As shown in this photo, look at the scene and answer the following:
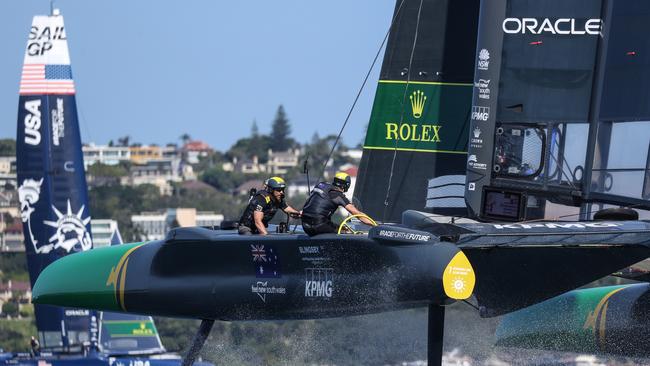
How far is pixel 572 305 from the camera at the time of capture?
14312 mm

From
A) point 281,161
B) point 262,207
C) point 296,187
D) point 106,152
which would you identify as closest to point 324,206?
point 262,207

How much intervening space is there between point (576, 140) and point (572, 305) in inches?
102

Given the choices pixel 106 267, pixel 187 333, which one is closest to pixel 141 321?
pixel 187 333

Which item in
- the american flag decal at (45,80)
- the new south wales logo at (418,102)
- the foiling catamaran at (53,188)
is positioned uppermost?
the new south wales logo at (418,102)

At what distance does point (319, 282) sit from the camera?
1185 centimetres

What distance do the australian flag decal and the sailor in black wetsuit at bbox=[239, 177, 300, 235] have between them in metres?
0.29

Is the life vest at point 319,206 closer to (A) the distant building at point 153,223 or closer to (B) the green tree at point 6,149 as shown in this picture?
(A) the distant building at point 153,223

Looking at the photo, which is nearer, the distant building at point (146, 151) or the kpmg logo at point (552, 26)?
the kpmg logo at point (552, 26)

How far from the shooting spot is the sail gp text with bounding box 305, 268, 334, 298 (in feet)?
38.7

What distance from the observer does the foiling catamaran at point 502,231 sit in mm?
11305

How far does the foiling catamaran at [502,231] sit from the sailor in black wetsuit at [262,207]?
0.60ft

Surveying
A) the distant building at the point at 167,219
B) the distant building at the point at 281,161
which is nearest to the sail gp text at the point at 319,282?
the distant building at the point at 167,219

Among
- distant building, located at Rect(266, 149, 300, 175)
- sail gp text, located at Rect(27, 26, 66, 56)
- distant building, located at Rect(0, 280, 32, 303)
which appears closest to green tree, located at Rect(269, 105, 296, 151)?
distant building, located at Rect(266, 149, 300, 175)

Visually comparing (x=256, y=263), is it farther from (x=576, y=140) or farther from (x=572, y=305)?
(x=572, y=305)
